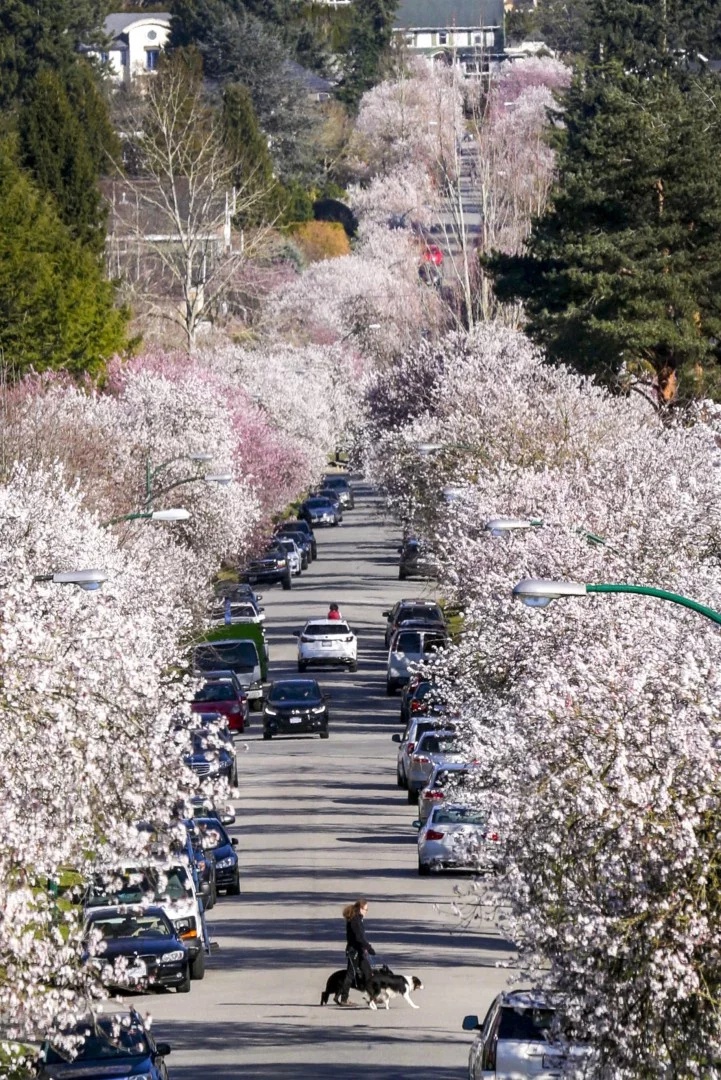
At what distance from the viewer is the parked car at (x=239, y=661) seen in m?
52.2

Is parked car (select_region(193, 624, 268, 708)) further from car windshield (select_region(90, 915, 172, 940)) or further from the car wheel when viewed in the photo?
car windshield (select_region(90, 915, 172, 940))

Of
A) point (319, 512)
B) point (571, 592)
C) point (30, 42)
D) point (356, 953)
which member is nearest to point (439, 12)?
point (30, 42)

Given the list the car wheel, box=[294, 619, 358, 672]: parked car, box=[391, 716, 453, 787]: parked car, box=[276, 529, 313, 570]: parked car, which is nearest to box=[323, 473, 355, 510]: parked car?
box=[276, 529, 313, 570]: parked car

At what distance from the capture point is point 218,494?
61062 mm

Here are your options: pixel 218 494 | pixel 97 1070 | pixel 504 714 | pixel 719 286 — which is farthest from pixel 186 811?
pixel 218 494

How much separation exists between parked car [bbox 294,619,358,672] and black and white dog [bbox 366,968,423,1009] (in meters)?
33.3

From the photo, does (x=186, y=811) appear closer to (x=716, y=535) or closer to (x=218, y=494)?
(x=716, y=535)

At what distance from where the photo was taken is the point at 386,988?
78.5 ft

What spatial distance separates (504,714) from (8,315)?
145ft

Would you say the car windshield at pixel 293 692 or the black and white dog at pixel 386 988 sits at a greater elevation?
the black and white dog at pixel 386 988

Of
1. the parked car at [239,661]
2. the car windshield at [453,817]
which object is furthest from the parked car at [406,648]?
the car windshield at [453,817]

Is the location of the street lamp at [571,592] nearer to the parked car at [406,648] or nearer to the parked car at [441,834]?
the parked car at [441,834]

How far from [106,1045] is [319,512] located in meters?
77.9

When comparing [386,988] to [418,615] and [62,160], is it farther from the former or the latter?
[62,160]
